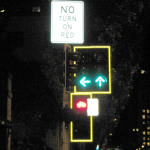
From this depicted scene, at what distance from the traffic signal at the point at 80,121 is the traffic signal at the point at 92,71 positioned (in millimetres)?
246

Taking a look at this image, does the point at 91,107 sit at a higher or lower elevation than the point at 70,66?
lower

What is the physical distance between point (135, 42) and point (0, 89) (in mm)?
12935

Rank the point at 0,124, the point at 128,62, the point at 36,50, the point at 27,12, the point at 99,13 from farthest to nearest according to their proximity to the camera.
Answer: the point at 27,12 < the point at 36,50 < the point at 128,62 < the point at 99,13 < the point at 0,124

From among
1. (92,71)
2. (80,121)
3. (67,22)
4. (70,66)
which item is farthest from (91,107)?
(67,22)

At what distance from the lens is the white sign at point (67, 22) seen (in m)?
11.7

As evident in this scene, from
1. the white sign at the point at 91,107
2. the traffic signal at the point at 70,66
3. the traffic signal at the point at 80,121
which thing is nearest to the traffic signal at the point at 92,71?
the traffic signal at the point at 70,66

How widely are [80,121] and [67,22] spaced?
8.98 feet

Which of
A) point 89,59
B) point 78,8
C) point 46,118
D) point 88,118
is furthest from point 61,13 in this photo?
point 46,118

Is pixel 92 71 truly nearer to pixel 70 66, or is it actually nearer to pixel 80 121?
pixel 70 66

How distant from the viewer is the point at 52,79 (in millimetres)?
29984

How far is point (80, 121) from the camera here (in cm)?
1238

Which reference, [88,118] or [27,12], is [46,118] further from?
[27,12]

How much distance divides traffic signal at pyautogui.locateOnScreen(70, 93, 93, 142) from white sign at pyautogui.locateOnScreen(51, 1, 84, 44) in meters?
1.60

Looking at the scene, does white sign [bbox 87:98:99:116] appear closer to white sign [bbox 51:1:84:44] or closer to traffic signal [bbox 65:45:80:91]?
traffic signal [bbox 65:45:80:91]
